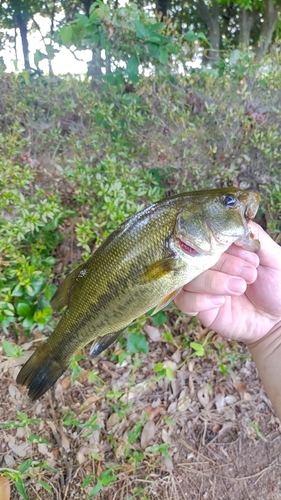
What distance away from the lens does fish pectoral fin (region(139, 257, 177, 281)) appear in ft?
4.71

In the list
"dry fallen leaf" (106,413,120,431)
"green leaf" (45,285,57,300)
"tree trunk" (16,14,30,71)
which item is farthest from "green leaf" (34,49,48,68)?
"dry fallen leaf" (106,413,120,431)

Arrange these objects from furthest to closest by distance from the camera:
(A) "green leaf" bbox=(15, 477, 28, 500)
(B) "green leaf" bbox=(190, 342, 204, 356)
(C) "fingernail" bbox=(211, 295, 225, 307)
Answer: (B) "green leaf" bbox=(190, 342, 204, 356) < (A) "green leaf" bbox=(15, 477, 28, 500) < (C) "fingernail" bbox=(211, 295, 225, 307)

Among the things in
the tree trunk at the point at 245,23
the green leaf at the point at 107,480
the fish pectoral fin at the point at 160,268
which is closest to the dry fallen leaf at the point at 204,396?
the green leaf at the point at 107,480

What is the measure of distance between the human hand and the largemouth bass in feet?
0.39

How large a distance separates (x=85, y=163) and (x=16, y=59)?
4.05 feet

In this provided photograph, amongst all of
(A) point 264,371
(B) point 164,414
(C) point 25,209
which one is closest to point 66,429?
(B) point 164,414

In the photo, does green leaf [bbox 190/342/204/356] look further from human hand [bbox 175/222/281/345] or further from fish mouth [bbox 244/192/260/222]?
fish mouth [bbox 244/192/260/222]

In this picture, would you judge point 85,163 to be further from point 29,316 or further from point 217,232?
point 217,232

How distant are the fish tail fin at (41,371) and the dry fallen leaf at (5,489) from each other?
85 cm

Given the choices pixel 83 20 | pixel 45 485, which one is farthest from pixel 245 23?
pixel 45 485

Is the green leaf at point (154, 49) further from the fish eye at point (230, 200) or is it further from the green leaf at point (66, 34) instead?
the fish eye at point (230, 200)

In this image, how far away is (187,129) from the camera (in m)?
2.93

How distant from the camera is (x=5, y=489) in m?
2.09

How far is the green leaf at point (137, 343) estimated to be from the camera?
2729mm
